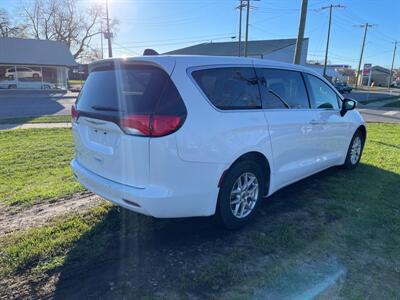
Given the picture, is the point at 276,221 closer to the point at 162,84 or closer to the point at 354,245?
the point at 354,245

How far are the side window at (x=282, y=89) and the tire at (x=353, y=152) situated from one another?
180 centimetres

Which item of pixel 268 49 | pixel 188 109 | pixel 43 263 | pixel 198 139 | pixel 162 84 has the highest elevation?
A: pixel 268 49

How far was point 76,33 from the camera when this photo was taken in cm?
5847

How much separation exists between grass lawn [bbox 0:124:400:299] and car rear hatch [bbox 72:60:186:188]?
732mm

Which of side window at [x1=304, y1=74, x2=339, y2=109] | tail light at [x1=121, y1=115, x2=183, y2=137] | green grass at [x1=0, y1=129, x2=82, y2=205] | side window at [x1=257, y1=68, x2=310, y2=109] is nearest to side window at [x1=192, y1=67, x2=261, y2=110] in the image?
side window at [x1=257, y1=68, x2=310, y2=109]

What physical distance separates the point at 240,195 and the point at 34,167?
4.17m

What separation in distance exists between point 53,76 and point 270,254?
137 feet

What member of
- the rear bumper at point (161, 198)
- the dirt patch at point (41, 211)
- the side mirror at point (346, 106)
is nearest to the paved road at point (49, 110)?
the side mirror at point (346, 106)

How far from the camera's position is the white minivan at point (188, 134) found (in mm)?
2863

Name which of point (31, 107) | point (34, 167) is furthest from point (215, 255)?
point (31, 107)

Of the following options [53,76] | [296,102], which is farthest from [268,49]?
[296,102]

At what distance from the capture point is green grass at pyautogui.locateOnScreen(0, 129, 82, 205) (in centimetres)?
464

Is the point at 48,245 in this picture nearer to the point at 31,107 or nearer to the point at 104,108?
the point at 104,108

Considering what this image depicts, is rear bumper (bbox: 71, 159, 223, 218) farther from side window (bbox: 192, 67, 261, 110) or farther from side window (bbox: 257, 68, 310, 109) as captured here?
side window (bbox: 257, 68, 310, 109)
